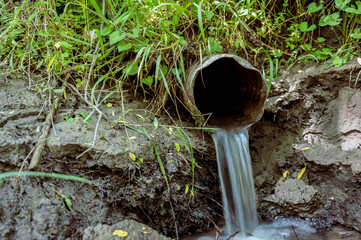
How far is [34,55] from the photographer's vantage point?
8.29 ft

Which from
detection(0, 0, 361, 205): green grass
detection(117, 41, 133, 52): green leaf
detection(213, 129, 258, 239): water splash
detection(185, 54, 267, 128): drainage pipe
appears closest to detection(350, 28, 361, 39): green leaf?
detection(0, 0, 361, 205): green grass

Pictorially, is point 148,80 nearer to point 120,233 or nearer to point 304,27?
point 120,233

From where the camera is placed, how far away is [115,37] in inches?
84.5

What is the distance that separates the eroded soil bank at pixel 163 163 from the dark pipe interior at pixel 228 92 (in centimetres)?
24

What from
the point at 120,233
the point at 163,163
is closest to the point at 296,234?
the point at 163,163

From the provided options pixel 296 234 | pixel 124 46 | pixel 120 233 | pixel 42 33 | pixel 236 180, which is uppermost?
pixel 42 33

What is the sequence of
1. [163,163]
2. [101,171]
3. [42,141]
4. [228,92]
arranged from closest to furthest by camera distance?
[42,141], [101,171], [163,163], [228,92]

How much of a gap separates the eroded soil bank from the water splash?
0.09 m

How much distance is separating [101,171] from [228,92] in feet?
5.95

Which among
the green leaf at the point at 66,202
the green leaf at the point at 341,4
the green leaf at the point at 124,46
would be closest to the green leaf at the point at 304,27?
the green leaf at the point at 341,4

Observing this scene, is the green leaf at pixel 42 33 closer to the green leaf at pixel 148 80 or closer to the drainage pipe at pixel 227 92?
the green leaf at pixel 148 80

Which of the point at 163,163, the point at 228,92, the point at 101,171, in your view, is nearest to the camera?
the point at 101,171

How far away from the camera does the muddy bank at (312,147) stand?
8.09ft

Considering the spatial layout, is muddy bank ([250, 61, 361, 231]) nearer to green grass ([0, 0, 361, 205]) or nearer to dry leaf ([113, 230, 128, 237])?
green grass ([0, 0, 361, 205])
